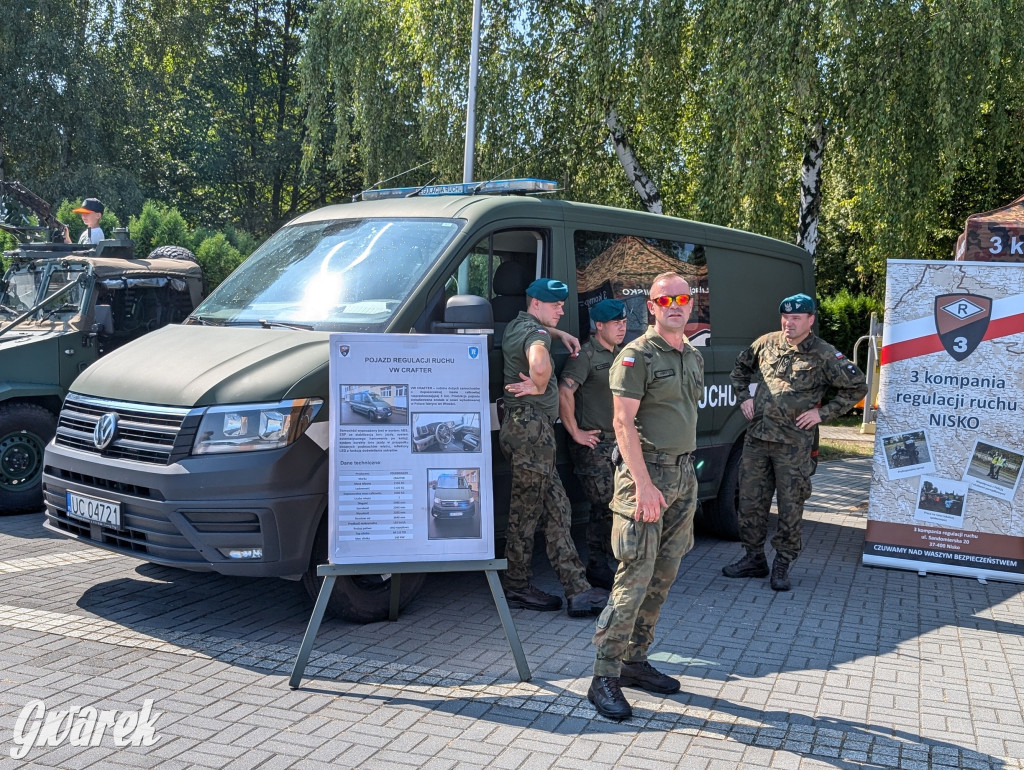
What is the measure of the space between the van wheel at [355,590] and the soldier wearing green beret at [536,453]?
0.67 meters

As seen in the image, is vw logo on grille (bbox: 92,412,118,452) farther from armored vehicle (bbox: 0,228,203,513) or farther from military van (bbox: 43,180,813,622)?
armored vehicle (bbox: 0,228,203,513)

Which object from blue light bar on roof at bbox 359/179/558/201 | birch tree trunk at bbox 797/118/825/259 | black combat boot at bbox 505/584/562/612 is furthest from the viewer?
birch tree trunk at bbox 797/118/825/259

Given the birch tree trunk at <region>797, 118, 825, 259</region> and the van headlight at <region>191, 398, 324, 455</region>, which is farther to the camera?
the birch tree trunk at <region>797, 118, 825, 259</region>

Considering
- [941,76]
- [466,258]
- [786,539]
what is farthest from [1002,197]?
[466,258]

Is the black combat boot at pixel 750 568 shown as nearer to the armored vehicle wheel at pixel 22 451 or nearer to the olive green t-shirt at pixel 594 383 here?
the olive green t-shirt at pixel 594 383

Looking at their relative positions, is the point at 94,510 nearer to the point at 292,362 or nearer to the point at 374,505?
the point at 292,362

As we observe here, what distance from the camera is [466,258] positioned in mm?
5840

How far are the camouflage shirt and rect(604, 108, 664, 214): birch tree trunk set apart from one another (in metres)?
8.61

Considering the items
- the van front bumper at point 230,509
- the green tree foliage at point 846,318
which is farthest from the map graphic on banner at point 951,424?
the green tree foliage at point 846,318

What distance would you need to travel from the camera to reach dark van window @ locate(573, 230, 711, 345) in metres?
6.61

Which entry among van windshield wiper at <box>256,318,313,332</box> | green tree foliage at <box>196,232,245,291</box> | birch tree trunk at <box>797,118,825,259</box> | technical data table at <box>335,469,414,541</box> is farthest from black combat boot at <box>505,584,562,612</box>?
green tree foliage at <box>196,232,245,291</box>

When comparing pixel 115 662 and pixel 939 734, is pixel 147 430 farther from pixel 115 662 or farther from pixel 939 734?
pixel 939 734

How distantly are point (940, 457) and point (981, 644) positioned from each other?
6.06ft

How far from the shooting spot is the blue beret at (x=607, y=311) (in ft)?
20.2
